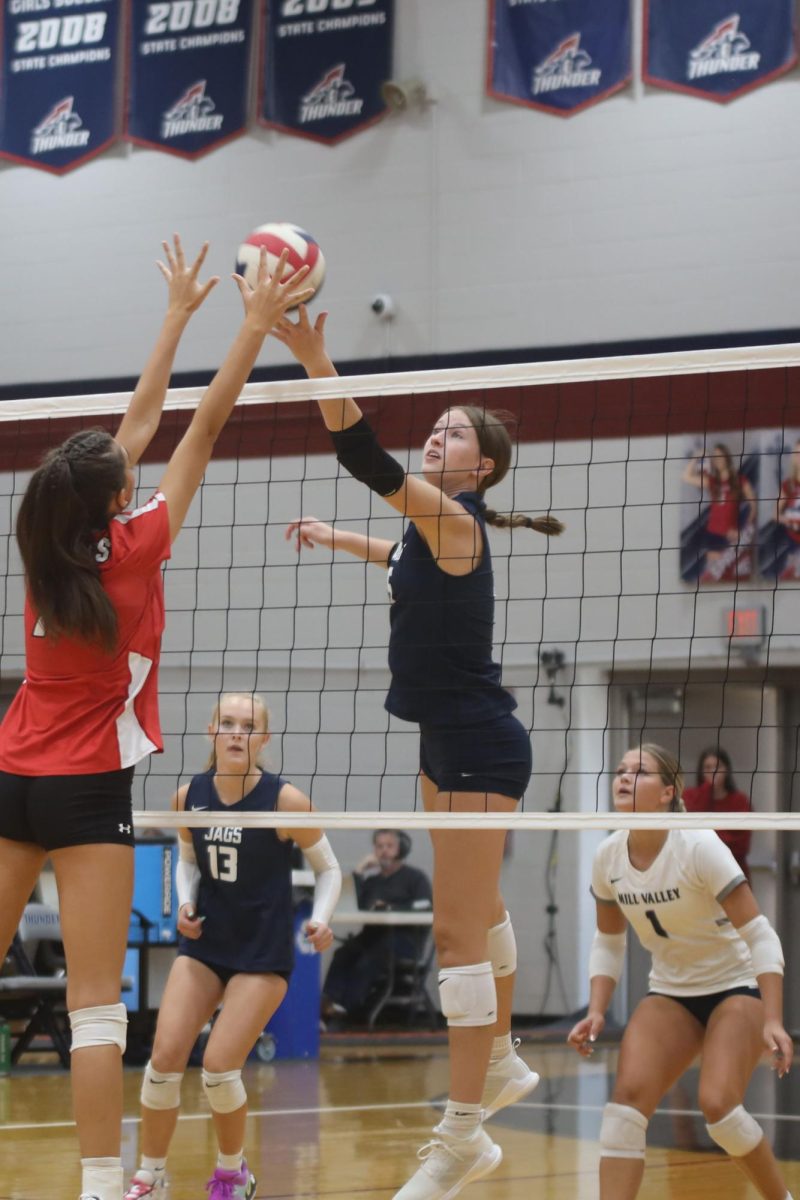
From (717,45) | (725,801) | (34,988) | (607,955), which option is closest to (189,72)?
(717,45)

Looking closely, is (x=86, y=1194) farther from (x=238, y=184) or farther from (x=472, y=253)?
(x=238, y=184)

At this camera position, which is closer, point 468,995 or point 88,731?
point 88,731

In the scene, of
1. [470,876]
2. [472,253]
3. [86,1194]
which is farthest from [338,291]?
[86,1194]

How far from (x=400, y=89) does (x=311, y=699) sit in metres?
5.02

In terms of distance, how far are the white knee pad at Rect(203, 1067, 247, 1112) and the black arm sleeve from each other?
2.08m

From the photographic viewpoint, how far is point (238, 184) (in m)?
12.6

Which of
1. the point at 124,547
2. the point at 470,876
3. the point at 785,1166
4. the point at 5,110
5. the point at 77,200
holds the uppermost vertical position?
the point at 5,110

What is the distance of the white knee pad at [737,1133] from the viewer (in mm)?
4477

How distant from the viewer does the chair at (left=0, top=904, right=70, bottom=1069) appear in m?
9.00

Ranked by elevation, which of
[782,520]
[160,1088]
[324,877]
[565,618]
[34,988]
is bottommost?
[34,988]

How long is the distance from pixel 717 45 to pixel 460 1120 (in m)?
9.56

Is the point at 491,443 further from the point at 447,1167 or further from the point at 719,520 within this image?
the point at 719,520

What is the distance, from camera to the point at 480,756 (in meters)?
4.26

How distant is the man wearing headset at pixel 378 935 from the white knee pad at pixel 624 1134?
698cm
